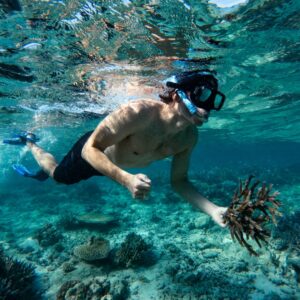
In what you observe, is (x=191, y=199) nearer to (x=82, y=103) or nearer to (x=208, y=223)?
(x=208, y=223)

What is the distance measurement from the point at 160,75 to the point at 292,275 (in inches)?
360

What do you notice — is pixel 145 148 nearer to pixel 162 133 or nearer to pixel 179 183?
pixel 162 133

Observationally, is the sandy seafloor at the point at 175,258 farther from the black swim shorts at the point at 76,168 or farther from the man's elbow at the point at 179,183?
the man's elbow at the point at 179,183

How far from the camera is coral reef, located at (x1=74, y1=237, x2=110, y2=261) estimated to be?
809cm

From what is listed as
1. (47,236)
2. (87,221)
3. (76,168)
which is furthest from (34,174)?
(76,168)

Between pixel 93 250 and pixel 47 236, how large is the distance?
3.62m

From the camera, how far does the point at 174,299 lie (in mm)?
6598

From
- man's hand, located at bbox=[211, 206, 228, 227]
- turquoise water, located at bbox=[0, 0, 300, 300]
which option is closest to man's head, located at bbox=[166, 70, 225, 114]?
man's hand, located at bbox=[211, 206, 228, 227]

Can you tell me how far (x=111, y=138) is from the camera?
3.91 metres

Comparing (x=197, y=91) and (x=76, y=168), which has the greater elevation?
(x=197, y=91)

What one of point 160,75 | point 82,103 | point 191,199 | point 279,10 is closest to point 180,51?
point 160,75

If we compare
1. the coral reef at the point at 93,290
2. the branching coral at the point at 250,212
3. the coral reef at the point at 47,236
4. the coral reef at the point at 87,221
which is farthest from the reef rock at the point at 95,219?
the branching coral at the point at 250,212

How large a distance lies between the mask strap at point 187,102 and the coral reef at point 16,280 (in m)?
6.61

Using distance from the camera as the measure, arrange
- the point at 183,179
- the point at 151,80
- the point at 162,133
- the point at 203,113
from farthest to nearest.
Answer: the point at 151,80, the point at 183,179, the point at 162,133, the point at 203,113
